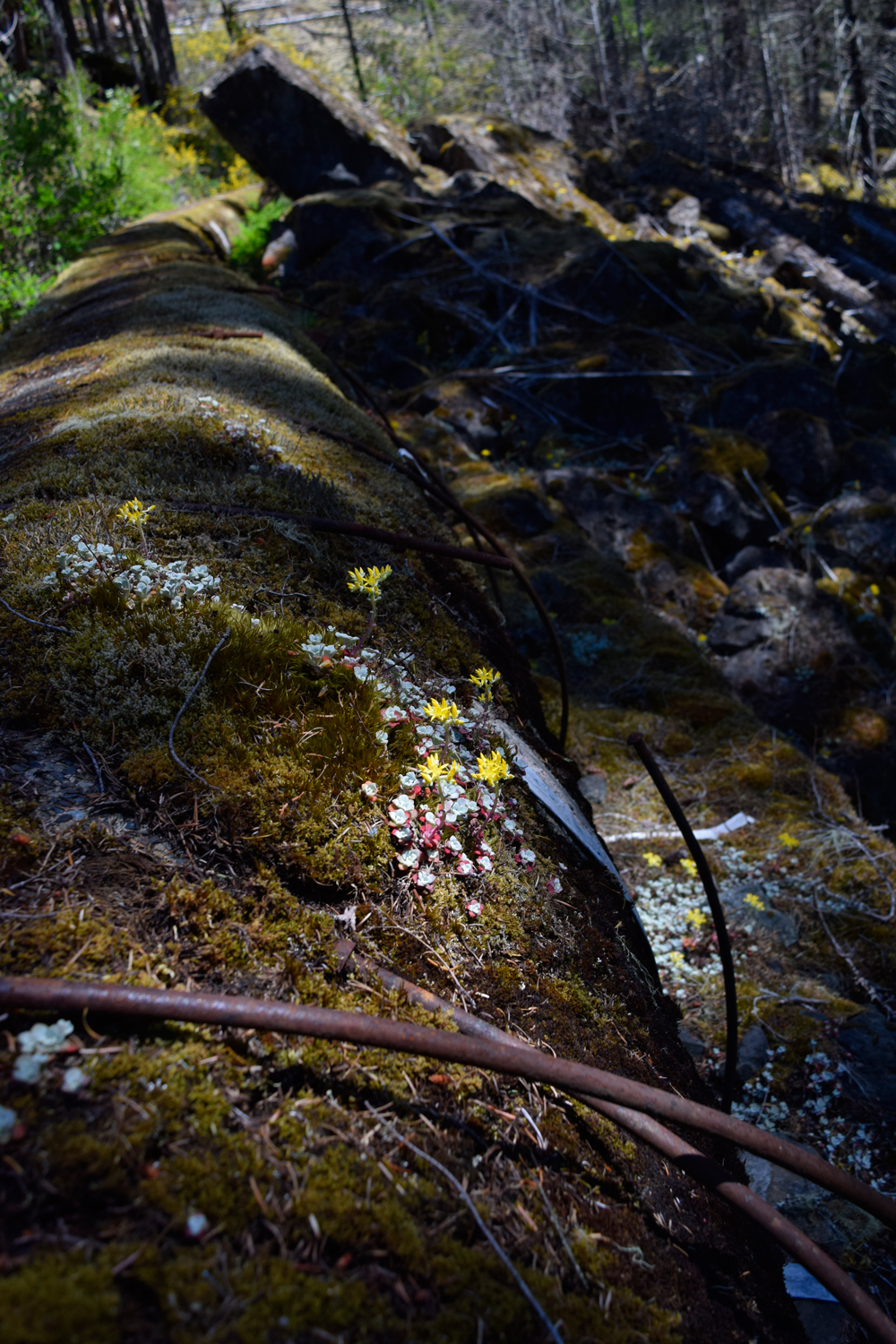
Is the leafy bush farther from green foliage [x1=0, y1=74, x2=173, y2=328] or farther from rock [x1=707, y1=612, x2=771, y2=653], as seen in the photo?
rock [x1=707, y1=612, x2=771, y2=653]

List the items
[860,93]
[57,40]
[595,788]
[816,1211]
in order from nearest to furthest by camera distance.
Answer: [816,1211], [595,788], [57,40], [860,93]

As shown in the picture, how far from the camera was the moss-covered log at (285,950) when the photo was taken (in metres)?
1.16

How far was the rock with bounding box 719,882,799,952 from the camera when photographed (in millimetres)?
4461

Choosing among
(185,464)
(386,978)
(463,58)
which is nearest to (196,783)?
(386,978)

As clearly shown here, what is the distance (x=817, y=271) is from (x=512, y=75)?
17399 mm

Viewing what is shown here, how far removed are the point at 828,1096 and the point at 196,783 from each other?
3.59 meters

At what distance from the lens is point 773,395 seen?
10.4 metres

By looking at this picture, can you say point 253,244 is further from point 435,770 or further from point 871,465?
point 435,770

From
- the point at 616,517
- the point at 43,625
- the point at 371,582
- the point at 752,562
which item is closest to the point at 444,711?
the point at 371,582

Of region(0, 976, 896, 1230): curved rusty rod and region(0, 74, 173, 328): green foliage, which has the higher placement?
region(0, 74, 173, 328): green foliage

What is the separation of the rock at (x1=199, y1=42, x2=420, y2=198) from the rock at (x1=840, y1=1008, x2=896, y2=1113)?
17445mm

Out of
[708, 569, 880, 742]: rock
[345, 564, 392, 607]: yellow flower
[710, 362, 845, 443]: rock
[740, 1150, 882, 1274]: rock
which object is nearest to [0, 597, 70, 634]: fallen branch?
[345, 564, 392, 607]: yellow flower

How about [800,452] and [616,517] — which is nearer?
[616,517]

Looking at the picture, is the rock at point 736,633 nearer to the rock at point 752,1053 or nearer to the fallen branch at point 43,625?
the rock at point 752,1053
